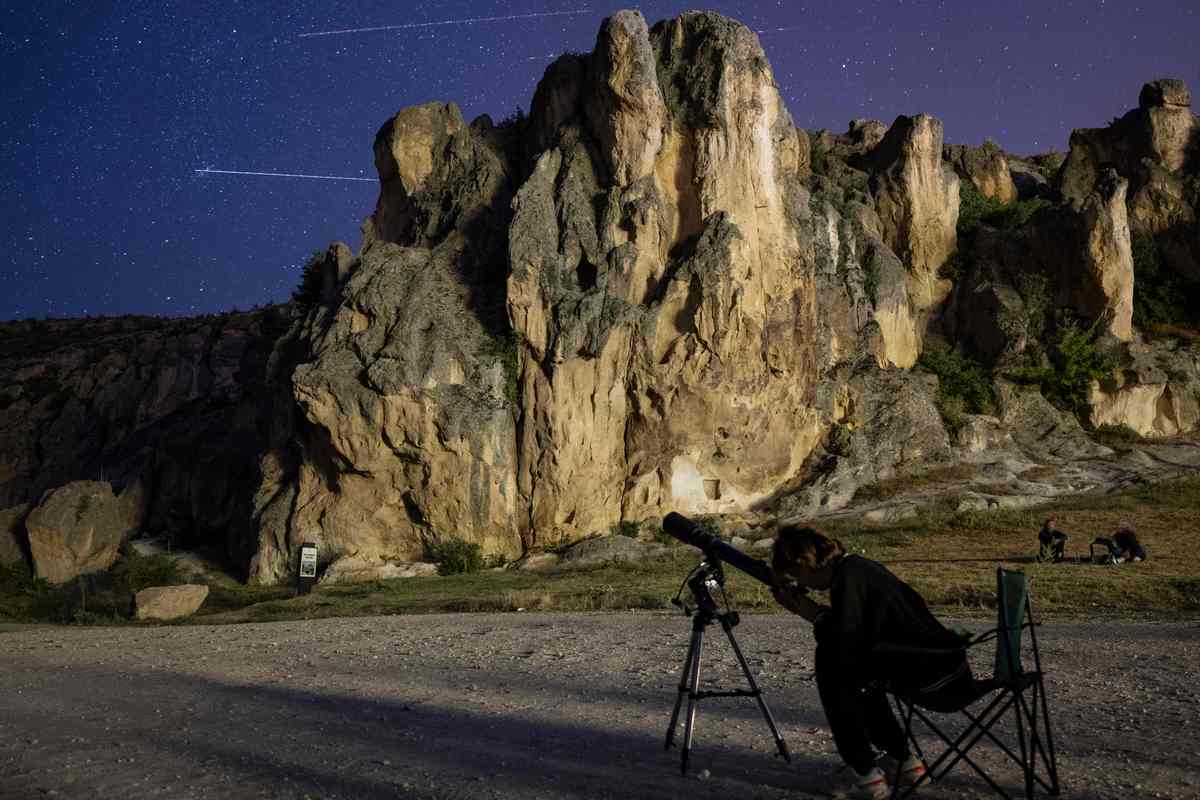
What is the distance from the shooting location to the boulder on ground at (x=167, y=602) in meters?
19.2

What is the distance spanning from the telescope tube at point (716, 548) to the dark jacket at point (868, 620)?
1.48 ft

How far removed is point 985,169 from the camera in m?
46.4

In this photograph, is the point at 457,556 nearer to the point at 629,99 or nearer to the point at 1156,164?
the point at 629,99

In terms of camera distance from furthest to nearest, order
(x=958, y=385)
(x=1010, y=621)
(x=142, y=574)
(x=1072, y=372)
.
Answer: (x=958, y=385), (x=1072, y=372), (x=142, y=574), (x=1010, y=621)

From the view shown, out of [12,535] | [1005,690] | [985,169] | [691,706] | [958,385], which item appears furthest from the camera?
[985,169]

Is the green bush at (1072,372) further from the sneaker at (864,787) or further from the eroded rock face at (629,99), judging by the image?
the sneaker at (864,787)

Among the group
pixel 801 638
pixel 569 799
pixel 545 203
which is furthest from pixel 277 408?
pixel 569 799

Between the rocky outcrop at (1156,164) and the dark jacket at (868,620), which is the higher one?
the rocky outcrop at (1156,164)

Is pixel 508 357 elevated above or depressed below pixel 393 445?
above

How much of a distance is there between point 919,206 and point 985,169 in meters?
8.35

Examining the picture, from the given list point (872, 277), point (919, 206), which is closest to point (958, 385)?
point (872, 277)

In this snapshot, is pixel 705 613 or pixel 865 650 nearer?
pixel 865 650

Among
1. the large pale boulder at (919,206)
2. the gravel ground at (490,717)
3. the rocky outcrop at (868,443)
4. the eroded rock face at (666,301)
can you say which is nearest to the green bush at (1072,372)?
the rocky outcrop at (868,443)

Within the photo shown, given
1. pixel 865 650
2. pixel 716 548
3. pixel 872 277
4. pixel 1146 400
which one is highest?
pixel 872 277
